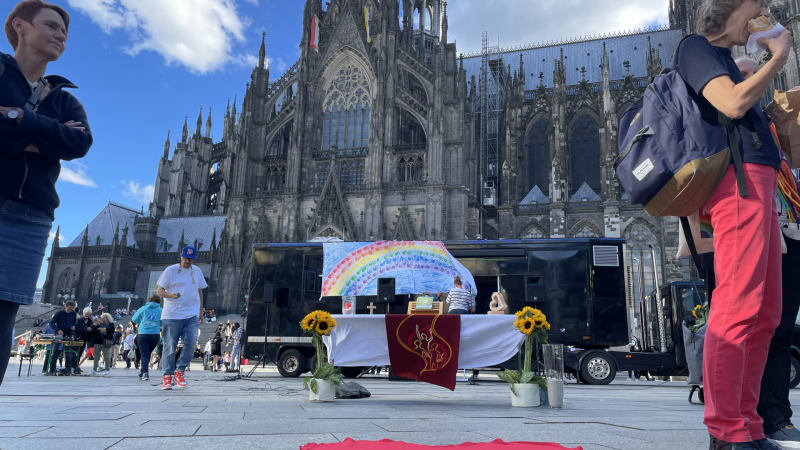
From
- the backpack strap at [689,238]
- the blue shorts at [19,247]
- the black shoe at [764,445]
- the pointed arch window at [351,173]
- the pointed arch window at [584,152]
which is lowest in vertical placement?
the black shoe at [764,445]

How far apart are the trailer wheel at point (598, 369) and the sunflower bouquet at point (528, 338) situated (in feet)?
21.2

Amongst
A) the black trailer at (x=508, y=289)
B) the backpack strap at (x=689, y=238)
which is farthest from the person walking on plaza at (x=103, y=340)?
the backpack strap at (x=689, y=238)

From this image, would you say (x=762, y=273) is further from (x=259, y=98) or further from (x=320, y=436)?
(x=259, y=98)

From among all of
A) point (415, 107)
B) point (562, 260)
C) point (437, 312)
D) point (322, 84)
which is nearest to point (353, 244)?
point (562, 260)

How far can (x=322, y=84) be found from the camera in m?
34.8

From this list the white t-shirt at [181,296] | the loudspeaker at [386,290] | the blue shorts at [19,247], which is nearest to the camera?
the blue shorts at [19,247]

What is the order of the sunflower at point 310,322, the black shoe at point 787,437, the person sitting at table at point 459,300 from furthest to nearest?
the person sitting at table at point 459,300 → the sunflower at point 310,322 → the black shoe at point 787,437

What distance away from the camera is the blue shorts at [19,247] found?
2.35 metres

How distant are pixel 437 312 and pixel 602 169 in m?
29.7

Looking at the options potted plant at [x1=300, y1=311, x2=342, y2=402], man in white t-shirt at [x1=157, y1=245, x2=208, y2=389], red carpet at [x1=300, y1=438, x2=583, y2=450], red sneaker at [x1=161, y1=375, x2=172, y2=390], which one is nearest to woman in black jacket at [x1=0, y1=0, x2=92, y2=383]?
red carpet at [x1=300, y1=438, x2=583, y2=450]

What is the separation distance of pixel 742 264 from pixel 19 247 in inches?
122

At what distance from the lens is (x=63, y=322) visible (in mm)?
11812

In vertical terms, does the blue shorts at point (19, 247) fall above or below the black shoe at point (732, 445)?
above

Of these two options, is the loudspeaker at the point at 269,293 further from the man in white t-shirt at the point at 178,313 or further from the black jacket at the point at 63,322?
the man in white t-shirt at the point at 178,313
